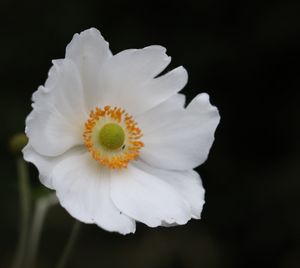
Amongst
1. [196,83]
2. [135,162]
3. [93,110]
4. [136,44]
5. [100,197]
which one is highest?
[136,44]

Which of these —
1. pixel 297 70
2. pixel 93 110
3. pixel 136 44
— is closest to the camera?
pixel 93 110

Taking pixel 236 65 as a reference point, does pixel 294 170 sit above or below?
below

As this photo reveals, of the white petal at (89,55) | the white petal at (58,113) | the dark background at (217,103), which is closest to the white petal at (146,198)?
the white petal at (58,113)

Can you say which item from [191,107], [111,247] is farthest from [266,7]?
[191,107]

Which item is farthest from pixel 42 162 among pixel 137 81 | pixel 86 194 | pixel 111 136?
pixel 137 81

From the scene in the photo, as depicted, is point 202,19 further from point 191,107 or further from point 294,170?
point 191,107

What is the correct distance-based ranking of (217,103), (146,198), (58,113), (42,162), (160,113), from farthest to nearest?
(217,103) < (160,113) < (146,198) < (58,113) < (42,162)

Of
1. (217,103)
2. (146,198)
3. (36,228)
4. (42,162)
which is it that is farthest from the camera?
(217,103)

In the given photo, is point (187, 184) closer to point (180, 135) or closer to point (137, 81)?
point (180, 135)
